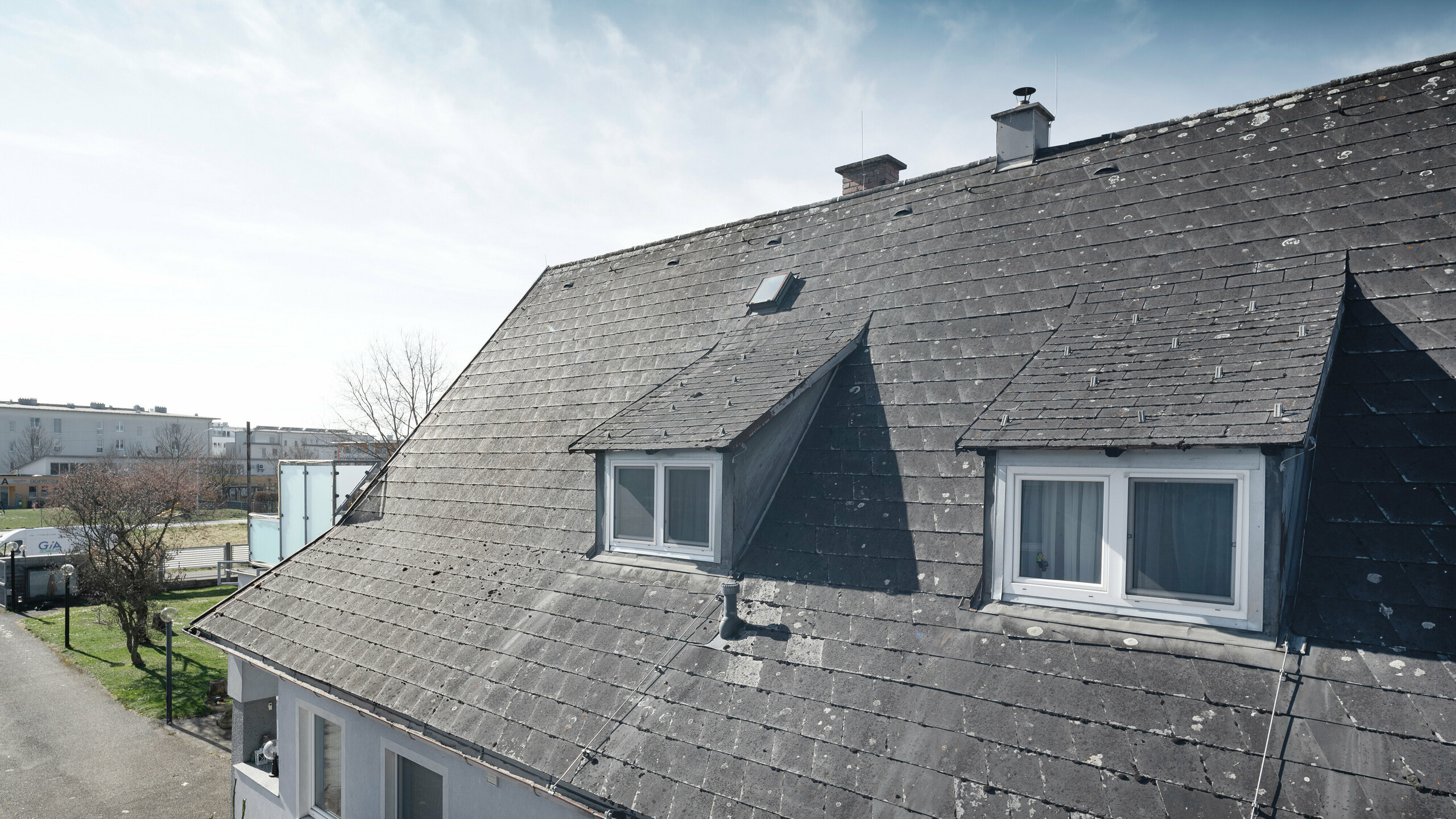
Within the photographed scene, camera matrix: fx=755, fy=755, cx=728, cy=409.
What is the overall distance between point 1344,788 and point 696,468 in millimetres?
4686

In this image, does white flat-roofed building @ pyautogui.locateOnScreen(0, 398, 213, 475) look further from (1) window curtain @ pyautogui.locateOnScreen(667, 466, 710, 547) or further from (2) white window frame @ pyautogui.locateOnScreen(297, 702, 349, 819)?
(1) window curtain @ pyautogui.locateOnScreen(667, 466, 710, 547)

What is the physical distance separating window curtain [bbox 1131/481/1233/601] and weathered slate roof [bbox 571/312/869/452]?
2959 mm

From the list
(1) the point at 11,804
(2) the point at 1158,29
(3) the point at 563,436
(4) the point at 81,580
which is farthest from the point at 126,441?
(2) the point at 1158,29

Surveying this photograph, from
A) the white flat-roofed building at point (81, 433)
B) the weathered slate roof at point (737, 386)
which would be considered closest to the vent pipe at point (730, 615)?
the weathered slate roof at point (737, 386)

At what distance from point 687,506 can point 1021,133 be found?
18.6 ft

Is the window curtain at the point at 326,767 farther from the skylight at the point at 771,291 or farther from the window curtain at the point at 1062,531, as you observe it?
the window curtain at the point at 1062,531

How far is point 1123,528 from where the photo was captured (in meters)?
4.69

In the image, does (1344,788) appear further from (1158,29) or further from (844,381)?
(1158,29)

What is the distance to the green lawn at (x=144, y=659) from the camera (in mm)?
20172

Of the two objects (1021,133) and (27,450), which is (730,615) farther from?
(27,450)

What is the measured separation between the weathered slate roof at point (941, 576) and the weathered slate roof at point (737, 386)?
0.34 metres

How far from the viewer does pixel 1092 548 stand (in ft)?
16.0

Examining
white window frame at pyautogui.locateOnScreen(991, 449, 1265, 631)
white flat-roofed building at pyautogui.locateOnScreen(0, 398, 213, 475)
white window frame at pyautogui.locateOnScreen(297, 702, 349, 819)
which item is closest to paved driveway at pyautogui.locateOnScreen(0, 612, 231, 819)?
white window frame at pyautogui.locateOnScreen(297, 702, 349, 819)

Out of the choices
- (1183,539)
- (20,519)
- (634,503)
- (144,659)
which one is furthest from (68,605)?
(20,519)
